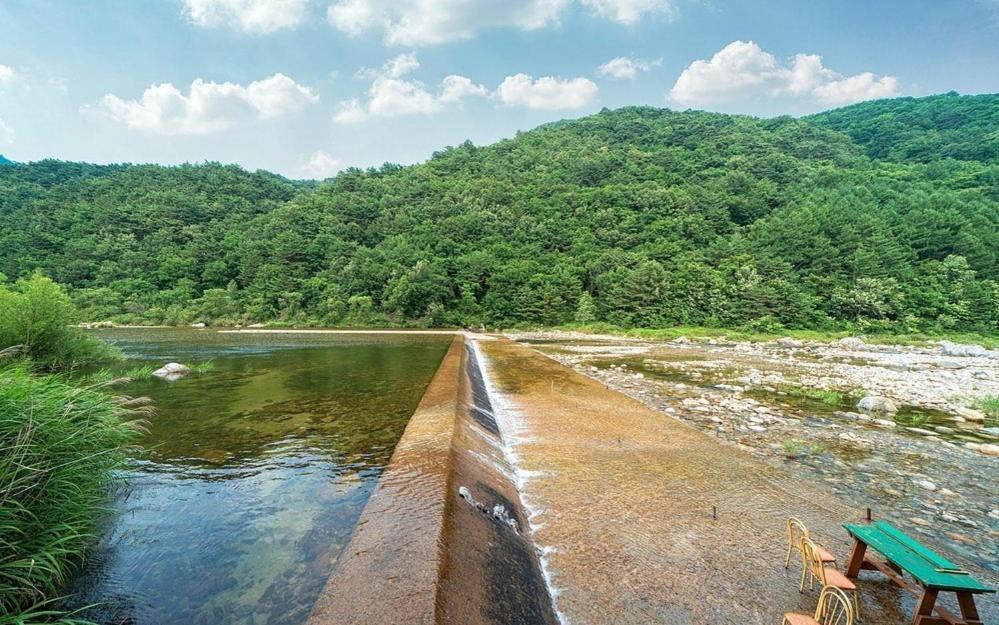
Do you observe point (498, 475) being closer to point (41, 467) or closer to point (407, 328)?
point (41, 467)

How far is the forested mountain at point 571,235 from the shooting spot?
47.2 m

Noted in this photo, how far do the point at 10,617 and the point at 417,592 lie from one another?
2360 mm

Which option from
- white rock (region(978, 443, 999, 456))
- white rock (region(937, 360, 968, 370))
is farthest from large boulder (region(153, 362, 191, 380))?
white rock (region(937, 360, 968, 370))

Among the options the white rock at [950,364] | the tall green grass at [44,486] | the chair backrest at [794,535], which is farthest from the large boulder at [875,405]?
the tall green grass at [44,486]

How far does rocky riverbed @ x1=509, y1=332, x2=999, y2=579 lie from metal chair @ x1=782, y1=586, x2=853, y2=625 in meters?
2.53

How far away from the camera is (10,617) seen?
7.38ft

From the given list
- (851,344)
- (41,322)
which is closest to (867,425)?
(41,322)

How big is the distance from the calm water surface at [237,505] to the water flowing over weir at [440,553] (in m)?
0.61

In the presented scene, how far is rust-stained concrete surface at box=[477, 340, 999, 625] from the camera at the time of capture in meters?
3.72

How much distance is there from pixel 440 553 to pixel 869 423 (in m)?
12.0

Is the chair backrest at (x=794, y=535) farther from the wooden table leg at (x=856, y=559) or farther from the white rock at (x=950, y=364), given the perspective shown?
the white rock at (x=950, y=364)

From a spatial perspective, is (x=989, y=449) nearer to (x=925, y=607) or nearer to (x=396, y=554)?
(x=925, y=607)

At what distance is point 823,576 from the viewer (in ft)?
11.1

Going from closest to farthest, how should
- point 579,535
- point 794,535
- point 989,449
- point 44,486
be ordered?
point 44,486, point 794,535, point 579,535, point 989,449
